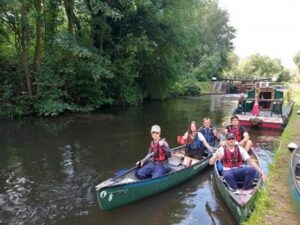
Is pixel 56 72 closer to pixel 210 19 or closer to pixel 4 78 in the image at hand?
pixel 4 78

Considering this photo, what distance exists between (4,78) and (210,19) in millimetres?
48777

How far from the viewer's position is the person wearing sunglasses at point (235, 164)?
7043 millimetres

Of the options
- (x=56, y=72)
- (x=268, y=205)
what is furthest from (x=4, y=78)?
(x=268, y=205)

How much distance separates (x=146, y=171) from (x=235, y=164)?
6.60 ft

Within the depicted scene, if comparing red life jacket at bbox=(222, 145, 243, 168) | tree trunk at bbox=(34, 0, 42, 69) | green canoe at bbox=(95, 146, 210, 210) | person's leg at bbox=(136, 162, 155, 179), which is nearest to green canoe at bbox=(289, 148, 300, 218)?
red life jacket at bbox=(222, 145, 243, 168)

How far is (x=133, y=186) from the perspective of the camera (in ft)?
24.2

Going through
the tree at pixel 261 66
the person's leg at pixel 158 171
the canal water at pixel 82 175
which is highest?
the tree at pixel 261 66

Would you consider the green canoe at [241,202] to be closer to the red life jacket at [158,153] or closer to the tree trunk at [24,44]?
the red life jacket at [158,153]

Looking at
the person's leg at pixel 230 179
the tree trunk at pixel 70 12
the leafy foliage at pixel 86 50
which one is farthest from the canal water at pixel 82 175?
the tree trunk at pixel 70 12

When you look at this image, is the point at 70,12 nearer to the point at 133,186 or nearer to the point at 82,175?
the point at 82,175

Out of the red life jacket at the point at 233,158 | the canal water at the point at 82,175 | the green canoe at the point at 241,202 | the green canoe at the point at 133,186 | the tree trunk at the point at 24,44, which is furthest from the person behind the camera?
the tree trunk at the point at 24,44

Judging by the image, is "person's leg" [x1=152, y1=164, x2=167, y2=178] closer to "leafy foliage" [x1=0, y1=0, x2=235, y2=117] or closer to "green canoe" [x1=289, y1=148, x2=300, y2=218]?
"green canoe" [x1=289, y1=148, x2=300, y2=218]

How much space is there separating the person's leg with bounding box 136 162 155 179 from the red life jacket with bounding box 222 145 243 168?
1694 mm

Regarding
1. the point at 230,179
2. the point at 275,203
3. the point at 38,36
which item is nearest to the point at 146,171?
the point at 230,179
